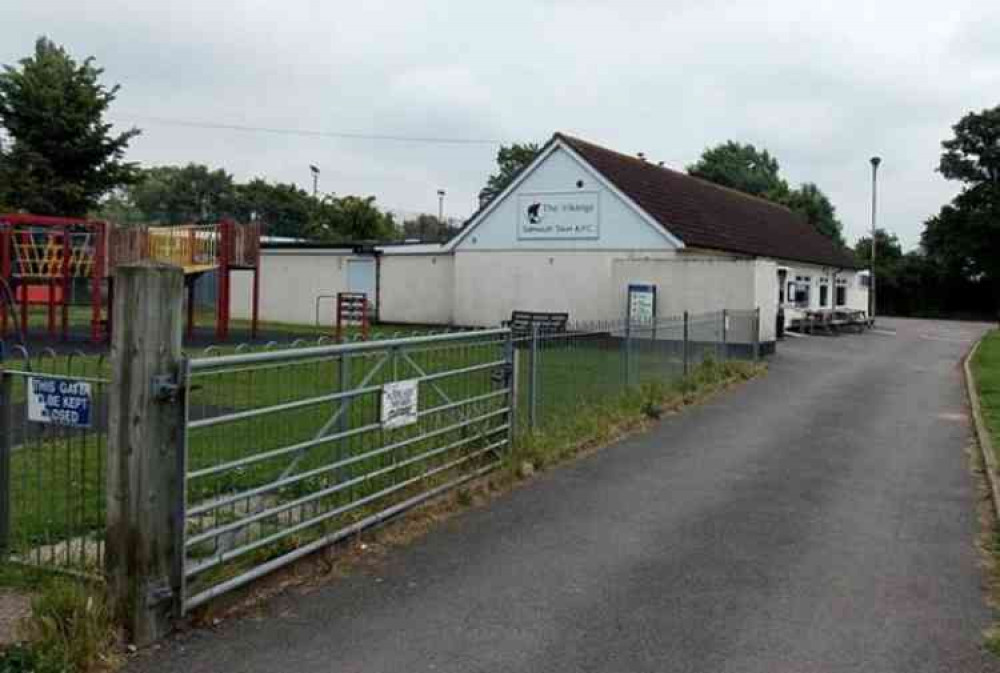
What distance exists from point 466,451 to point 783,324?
23375 millimetres

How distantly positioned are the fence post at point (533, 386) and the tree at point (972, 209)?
52.1 meters

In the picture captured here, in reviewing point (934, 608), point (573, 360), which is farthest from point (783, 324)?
point (934, 608)

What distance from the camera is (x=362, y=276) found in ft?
111

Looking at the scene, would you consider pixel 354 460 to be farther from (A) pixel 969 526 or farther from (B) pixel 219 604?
(A) pixel 969 526

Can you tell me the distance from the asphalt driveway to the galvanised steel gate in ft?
1.32

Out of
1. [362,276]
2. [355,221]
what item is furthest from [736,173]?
[362,276]

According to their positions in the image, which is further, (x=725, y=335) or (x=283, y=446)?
(x=725, y=335)

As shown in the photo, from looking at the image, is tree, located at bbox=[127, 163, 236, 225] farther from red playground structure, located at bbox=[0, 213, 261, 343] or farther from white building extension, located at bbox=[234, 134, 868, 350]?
red playground structure, located at bbox=[0, 213, 261, 343]

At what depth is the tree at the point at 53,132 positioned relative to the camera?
34.7 meters

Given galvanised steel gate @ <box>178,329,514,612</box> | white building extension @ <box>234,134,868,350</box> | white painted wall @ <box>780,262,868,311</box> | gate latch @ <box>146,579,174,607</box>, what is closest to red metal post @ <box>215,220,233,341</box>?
white building extension @ <box>234,134,868,350</box>

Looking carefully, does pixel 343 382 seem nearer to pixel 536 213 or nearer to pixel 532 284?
pixel 532 284

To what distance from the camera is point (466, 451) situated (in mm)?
8250

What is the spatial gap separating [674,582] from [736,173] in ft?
236

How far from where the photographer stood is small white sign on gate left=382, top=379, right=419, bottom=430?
6.65 metres
